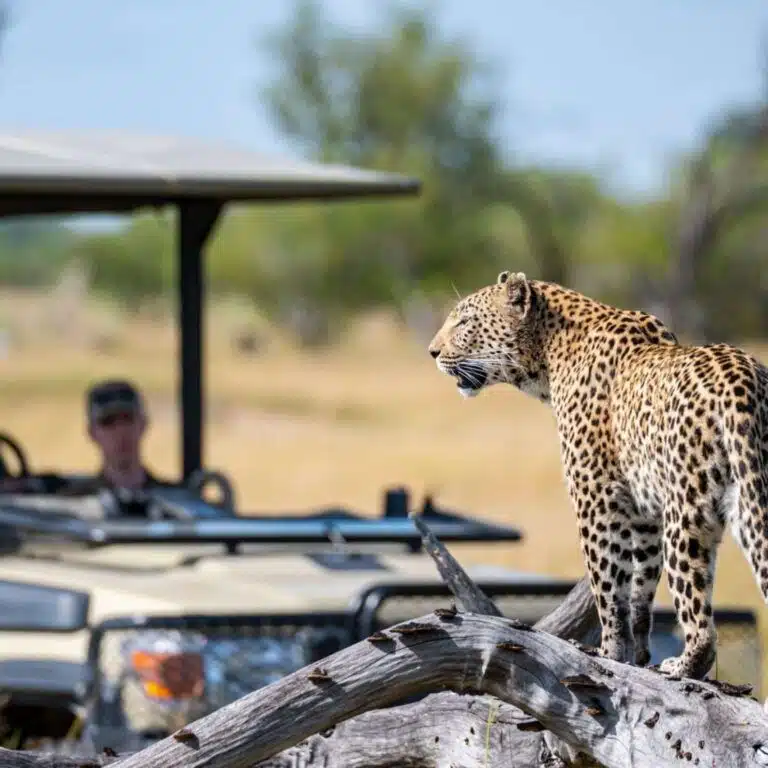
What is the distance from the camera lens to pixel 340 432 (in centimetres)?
2370

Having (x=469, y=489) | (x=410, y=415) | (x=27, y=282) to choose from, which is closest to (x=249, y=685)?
(x=469, y=489)

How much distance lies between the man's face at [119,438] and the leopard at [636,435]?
149 inches

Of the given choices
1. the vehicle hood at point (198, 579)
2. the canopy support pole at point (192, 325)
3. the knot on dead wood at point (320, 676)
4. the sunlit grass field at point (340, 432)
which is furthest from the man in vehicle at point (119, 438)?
the knot on dead wood at point (320, 676)

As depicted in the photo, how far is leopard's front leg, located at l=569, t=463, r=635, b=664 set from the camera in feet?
8.64

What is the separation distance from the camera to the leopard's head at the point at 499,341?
2.90m

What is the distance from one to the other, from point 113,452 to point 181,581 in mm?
1397

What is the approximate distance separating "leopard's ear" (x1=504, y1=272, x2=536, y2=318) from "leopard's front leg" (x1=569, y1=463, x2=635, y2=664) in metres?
0.35

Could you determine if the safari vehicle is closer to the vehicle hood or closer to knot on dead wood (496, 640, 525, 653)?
the vehicle hood

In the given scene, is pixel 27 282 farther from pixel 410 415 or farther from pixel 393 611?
pixel 393 611

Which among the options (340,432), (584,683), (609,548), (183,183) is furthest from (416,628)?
(340,432)

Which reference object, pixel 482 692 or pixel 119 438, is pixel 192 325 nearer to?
pixel 119 438

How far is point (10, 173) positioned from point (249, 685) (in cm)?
180

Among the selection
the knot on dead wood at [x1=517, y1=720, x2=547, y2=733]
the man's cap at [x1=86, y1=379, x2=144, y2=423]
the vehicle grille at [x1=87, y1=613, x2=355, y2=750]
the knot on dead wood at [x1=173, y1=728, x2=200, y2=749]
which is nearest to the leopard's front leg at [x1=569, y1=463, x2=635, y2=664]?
the knot on dead wood at [x1=517, y1=720, x2=547, y2=733]

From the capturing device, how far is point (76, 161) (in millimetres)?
5984
